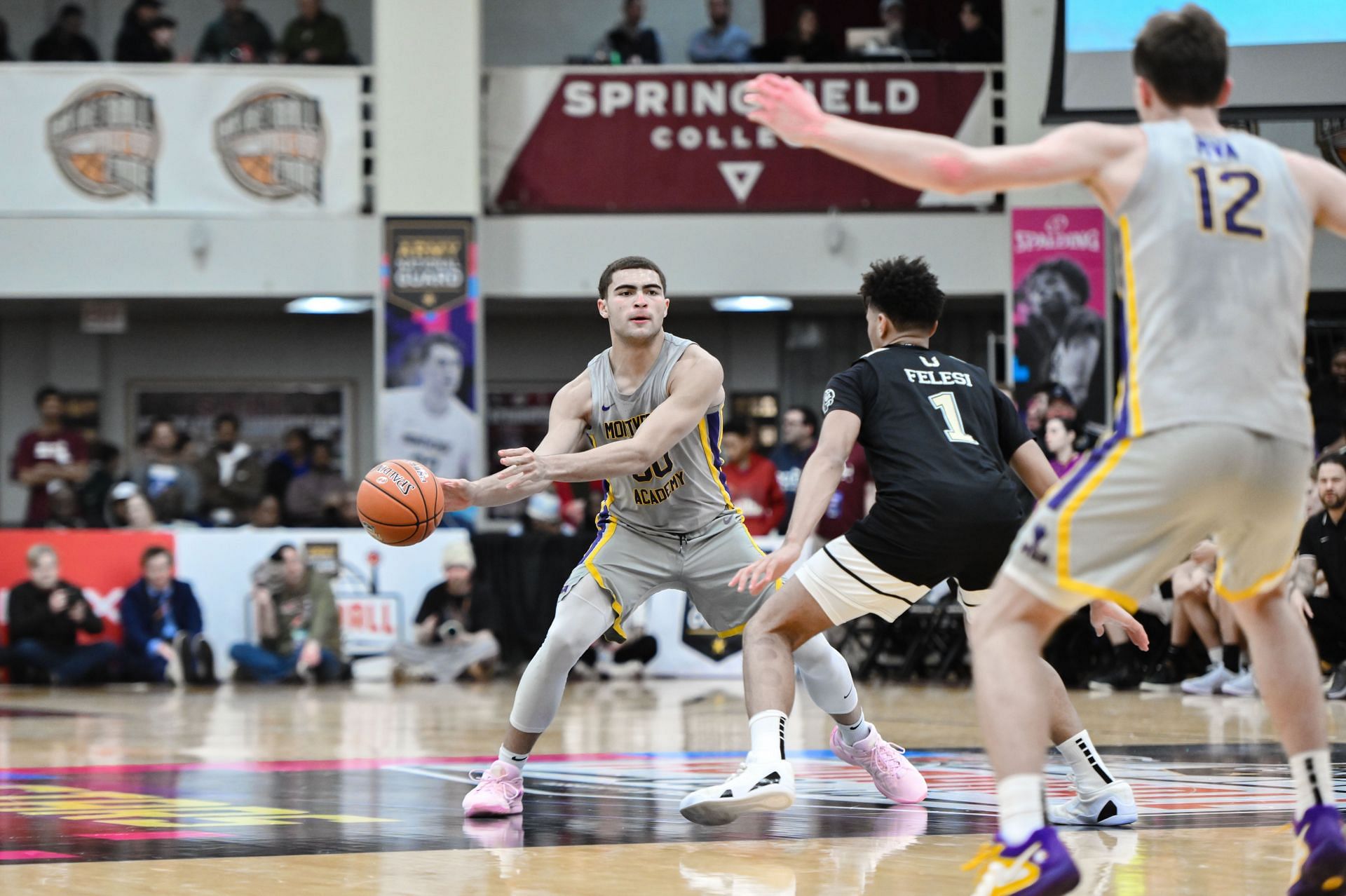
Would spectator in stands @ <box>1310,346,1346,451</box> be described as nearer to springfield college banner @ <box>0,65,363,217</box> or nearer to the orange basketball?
the orange basketball

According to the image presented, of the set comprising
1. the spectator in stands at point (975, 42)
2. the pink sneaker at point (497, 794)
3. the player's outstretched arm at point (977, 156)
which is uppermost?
the spectator in stands at point (975, 42)

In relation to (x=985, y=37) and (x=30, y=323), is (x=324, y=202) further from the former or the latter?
(x=985, y=37)

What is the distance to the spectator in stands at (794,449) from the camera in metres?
12.5

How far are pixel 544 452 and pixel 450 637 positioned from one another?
7.63 meters

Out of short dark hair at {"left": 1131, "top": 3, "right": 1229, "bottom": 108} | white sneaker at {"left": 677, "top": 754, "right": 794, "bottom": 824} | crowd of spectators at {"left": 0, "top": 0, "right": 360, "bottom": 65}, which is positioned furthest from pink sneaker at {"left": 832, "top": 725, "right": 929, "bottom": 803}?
crowd of spectators at {"left": 0, "top": 0, "right": 360, "bottom": 65}

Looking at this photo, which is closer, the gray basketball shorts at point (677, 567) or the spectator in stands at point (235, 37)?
the gray basketball shorts at point (677, 567)

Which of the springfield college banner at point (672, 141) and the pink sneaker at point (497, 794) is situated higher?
the springfield college banner at point (672, 141)

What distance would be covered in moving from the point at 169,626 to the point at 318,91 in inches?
212

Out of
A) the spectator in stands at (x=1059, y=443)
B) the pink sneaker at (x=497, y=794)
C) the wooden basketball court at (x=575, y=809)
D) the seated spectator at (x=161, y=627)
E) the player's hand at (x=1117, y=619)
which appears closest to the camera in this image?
the wooden basketball court at (x=575, y=809)

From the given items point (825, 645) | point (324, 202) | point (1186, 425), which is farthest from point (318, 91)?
point (1186, 425)

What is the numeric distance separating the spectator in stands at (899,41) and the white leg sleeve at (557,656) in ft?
38.1

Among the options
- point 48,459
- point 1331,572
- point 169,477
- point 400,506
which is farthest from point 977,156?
point 48,459

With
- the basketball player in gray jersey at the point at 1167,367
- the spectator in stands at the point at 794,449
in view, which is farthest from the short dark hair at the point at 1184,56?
the spectator in stands at the point at 794,449

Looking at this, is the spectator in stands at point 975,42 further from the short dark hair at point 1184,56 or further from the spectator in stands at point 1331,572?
the short dark hair at point 1184,56
